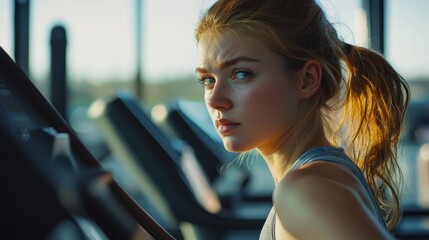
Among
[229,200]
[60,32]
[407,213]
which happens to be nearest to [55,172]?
[60,32]

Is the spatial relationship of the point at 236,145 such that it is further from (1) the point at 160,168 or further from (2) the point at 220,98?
Answer: (1) the point at 160,168

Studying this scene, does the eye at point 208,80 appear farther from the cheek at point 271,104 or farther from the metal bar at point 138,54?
the metal bar at point 138,54


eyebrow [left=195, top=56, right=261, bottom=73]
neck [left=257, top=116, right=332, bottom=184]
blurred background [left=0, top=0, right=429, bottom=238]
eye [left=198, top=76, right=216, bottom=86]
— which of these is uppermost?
eyebrow [left=195, top=56, right=261, bottom=73]

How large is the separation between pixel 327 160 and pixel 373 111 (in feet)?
0.93

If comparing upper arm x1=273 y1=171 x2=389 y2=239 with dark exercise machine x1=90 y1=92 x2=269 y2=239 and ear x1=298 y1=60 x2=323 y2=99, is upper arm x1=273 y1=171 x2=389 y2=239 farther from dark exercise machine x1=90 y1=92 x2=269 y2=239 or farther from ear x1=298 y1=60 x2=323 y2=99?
dark exercise machine x1=90 y1=92 x2=269 y2=239

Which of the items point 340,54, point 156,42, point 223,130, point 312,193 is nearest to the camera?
point 312,193

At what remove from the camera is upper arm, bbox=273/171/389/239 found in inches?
26.5

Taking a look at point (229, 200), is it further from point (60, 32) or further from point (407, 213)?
point (60, 32)

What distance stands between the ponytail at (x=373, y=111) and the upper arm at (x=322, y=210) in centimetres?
42

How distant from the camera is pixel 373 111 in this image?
1143mm

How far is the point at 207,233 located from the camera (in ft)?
9.66

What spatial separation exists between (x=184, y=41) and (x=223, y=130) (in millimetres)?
6464

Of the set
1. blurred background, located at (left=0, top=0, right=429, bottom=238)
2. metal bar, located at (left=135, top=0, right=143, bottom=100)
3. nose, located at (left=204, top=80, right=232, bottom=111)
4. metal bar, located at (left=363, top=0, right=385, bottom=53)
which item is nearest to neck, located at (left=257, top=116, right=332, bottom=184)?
nose, located at (left=204, top=80, right=232, bottom=111)

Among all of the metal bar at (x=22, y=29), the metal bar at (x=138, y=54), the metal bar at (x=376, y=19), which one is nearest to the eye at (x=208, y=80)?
the metal bar at (x=22, y=29)
